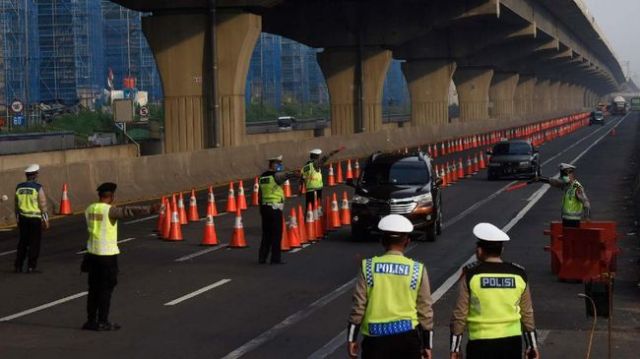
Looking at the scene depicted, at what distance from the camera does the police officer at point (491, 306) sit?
7.40 meters

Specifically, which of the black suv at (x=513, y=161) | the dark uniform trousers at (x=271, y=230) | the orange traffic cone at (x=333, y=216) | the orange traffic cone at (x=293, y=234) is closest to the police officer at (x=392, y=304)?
the dark uniform trousers at (x=271, y=230)

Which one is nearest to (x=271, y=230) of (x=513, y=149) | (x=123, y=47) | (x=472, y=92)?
(x=513, y=149)

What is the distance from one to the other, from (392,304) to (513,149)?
120 ft

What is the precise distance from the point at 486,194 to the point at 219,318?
73.9 ft

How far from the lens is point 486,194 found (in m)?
36.1

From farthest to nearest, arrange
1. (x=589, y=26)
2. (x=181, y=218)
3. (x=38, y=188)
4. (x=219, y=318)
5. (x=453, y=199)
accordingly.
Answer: (x=589, y=26) < (x=453, y=199) < (x=181, y=218) < (x=38, y=188) < (x=219, y=318)

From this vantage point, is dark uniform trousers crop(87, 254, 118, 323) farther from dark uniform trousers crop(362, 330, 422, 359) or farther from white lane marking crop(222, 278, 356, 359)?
dark uniform trousers crop(362, 330, 422, 359)

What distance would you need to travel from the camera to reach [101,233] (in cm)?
1383

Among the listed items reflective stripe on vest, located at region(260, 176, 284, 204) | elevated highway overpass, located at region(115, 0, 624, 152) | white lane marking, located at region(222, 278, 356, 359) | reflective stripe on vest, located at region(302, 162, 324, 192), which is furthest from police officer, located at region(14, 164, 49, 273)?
elevated highway overpass, located at region(115, 0, 624, 152)

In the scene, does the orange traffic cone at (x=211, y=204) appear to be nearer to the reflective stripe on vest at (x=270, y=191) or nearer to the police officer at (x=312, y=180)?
the police officer at (x=312, y=180)

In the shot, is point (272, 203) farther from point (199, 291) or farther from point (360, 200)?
point (360, 200)

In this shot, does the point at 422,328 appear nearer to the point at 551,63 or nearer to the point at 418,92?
the point at 418,92

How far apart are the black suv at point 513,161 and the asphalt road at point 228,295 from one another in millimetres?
13218

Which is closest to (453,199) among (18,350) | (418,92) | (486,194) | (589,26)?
(486,194)
